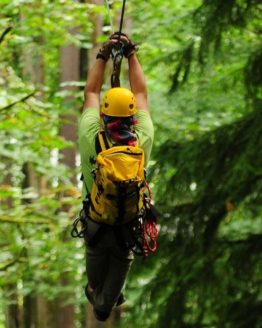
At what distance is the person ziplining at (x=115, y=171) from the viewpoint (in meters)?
3.94

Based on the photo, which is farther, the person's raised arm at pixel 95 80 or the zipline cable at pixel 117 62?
the person's raised arm at pixel 95 80

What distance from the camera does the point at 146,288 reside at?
6.13 m

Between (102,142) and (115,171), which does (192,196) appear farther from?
(115,171)

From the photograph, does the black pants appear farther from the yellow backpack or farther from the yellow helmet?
the yellow helmet

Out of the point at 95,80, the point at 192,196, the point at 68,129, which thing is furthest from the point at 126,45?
the point at 68,129

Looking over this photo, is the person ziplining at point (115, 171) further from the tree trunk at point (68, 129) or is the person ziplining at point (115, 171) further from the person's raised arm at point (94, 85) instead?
the tree trunk at point (68, 129)

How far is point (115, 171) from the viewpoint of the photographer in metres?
3.89

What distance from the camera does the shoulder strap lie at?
4.09m

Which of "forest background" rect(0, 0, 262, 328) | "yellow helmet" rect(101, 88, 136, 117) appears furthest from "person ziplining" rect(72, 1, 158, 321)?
"forest background" rect(0, 0, 262, 328)

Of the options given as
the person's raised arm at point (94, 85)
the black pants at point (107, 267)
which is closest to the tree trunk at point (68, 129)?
the black pants at point (107, 267)

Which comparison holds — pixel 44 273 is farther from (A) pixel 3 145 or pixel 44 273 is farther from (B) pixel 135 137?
(B) pixel 135 137

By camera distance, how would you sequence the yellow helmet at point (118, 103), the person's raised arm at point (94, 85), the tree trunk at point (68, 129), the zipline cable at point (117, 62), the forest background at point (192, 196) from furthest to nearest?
the tree trunk at point (68, 129) < the forest background at point (192, 196) < the person's raised arm at point (94, 85) < the zipline cable at point (117, 62) < the yellow helmet at point (118, 103)

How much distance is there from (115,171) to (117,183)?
0.07 metres

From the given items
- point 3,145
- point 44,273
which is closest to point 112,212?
point 3,145
